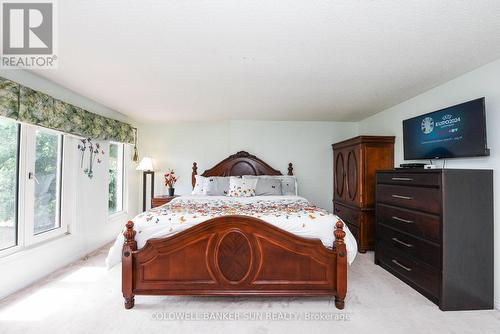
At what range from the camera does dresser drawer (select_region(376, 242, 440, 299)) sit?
2188 mm

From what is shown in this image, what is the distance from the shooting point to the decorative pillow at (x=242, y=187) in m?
3.84

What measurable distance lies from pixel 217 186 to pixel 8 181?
8.03 feet

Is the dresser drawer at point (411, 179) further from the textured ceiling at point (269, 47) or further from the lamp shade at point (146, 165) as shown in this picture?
the lamp shade at point (146, 165)

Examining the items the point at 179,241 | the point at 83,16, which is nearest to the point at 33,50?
the point at 83,16

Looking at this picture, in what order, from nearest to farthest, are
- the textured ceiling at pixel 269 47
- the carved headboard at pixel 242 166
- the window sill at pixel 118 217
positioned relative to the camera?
the textured ceiling at pixel 269 47 < the window sill at pixel 118 217 < the carved headboard at pixel 242 166

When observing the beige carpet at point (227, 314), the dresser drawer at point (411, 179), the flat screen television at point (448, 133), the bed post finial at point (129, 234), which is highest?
the flat screen television at point (448, 133)

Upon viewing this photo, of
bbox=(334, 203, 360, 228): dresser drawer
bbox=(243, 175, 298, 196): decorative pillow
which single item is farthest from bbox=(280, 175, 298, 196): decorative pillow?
bbox=(334, 203, 360, 228): dresser drawer

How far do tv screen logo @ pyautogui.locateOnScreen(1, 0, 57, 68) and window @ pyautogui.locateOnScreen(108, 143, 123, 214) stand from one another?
194 centimetres

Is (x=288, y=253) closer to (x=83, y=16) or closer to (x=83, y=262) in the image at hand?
(x=83, y=16)

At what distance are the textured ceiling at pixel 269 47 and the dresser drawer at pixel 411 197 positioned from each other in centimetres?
112

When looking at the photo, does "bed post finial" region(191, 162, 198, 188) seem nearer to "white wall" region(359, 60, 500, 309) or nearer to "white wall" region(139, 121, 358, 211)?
"white wall" region(139, 121, 358, 211)

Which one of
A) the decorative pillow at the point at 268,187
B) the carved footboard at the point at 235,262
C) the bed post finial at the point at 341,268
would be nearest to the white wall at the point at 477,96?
the bed post finial at the point at 341,268

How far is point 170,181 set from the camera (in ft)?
14.9

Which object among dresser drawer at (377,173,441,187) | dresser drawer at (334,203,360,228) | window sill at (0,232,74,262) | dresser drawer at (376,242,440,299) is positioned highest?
dresser drawer at (377,173,441,187)
